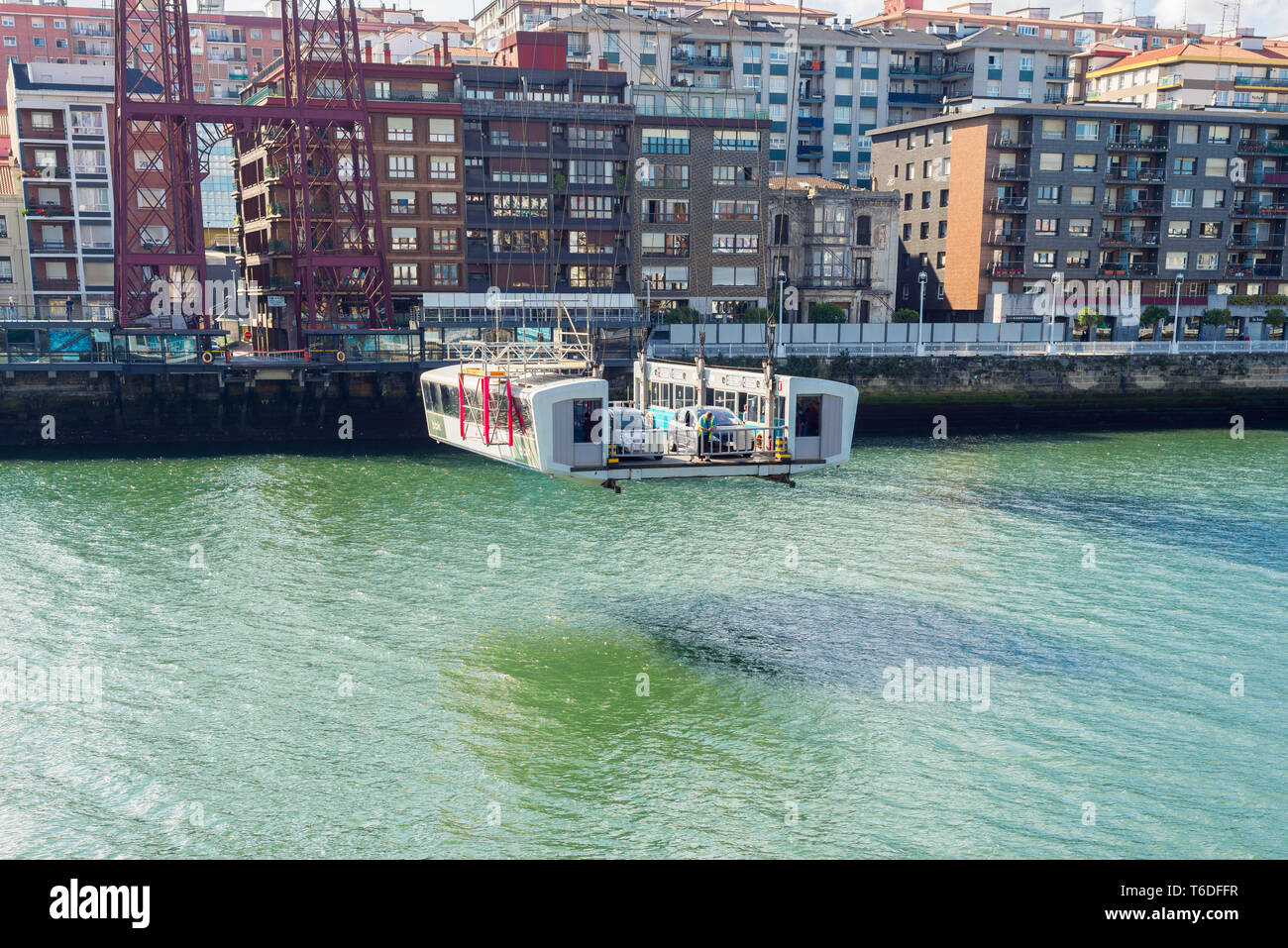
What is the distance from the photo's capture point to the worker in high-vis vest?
29.4m

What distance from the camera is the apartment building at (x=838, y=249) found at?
93125mm

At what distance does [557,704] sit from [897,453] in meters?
41.8

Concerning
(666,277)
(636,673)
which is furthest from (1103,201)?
(636,673)

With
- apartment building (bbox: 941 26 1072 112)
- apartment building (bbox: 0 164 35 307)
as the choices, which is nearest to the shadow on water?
apartment building (bbox: 0 164 35 307)

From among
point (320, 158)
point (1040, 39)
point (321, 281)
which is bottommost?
point (321, 281)

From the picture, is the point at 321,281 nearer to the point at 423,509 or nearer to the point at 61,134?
the point at 61,134

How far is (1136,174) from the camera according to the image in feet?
309

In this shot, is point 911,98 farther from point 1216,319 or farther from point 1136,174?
point 1216,319

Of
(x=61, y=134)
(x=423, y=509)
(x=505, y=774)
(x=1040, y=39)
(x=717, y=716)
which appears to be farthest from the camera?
(x=1040, y=39)

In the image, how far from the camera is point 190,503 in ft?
162

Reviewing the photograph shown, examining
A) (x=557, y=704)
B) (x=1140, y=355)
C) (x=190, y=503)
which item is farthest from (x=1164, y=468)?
(x=190, y=503)

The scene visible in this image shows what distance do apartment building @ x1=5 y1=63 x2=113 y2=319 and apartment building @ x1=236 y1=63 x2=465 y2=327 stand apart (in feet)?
43.6

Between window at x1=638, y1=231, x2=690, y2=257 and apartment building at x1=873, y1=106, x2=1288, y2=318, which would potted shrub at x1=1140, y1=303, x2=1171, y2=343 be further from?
window at x1=638, y1=231, x2=690, y2=257
